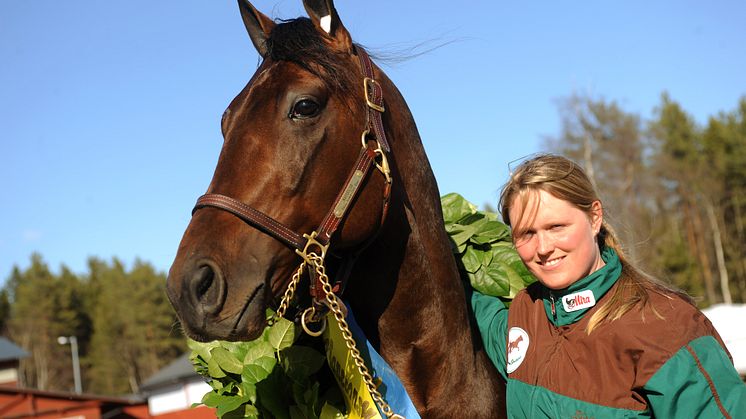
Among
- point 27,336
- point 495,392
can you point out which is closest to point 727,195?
point 495,392

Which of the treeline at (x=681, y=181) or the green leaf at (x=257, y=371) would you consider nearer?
the green leaf at (x=257, y=371)

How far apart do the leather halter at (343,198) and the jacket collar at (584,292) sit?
77 centimetres

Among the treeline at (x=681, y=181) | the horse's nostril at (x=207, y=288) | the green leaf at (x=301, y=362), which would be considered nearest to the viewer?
the horse's nostril at (x=207, y=288)

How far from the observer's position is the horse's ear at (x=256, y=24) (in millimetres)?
2877

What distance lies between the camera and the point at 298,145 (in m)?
2.31

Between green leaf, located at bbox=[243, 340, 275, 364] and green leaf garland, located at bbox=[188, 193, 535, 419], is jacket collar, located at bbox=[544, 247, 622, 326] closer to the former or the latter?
green leaf garland, located at bbox=[188, 193, 535, 419]

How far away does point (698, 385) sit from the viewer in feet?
6.46

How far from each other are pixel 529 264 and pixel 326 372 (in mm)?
1022

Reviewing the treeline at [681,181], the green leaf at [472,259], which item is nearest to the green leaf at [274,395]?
the green leaf at [472,259]

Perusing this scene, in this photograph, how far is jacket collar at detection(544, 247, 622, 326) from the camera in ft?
7.88

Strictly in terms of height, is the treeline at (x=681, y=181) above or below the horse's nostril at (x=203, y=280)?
above

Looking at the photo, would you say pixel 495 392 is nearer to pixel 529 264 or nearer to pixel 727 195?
pixel 529 264

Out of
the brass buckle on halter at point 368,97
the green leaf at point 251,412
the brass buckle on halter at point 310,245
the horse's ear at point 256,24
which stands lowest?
the green leaf at point 251,412

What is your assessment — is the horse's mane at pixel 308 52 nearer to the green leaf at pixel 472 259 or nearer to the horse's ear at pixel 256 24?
the horse's ear at pixel 256 24
